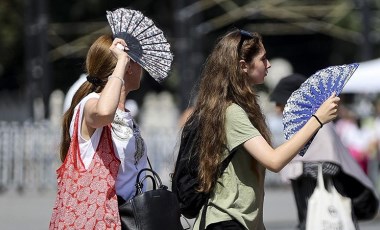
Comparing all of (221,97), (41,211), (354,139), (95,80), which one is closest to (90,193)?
(95,80)

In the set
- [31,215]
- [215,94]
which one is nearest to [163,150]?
[31,215]

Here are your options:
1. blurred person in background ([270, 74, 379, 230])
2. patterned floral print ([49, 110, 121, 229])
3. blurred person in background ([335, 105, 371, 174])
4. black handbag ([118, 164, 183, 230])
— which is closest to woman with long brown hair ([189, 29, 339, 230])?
black handbag ([118, 164, 183, 230])

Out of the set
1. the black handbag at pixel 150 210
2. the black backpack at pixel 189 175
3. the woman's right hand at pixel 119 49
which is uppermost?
the woman's right hand at pixel 119 49

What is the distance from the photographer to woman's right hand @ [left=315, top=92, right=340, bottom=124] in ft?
15.1

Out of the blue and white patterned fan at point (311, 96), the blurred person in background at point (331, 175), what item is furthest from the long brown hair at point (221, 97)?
the blurred person in background at point (331, 175)

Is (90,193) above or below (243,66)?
below

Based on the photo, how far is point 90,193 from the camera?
14.8 feet

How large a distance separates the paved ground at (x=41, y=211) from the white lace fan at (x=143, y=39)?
30.7 feet

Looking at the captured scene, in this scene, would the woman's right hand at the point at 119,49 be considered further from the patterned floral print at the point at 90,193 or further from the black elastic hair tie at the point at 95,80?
the patterned floral print at the point at 90,193

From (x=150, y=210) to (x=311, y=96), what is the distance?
94cm

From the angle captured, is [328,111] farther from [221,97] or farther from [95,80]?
[95,80]

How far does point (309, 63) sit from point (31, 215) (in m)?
31.3

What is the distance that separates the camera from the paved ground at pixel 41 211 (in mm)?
14547

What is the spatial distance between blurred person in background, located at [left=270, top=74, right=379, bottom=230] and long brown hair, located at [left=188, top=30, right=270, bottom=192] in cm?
153
